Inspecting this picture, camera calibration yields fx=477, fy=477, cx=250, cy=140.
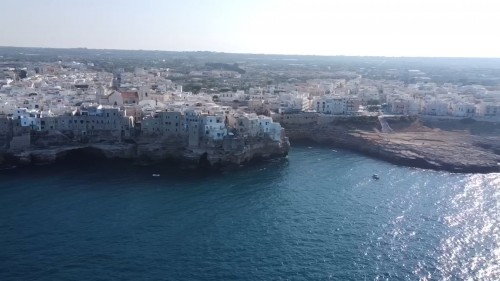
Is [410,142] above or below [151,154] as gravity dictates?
above

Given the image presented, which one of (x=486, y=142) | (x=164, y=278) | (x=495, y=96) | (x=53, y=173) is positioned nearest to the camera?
(x=164, y=278)

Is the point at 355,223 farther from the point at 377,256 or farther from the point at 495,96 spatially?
the point at 495,96

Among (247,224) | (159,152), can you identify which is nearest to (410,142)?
(159,152)

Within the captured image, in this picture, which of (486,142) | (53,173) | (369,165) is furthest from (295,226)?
(486,142)

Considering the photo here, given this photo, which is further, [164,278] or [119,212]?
[119,212]

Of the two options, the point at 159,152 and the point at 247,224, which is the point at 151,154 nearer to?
the point at 159,152

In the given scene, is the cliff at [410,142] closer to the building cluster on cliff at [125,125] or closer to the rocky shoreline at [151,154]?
the building cluster on cliff at [125,125]

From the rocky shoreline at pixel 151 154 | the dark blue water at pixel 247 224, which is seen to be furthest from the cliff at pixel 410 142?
the rocky shoreline at pixel 151 154
